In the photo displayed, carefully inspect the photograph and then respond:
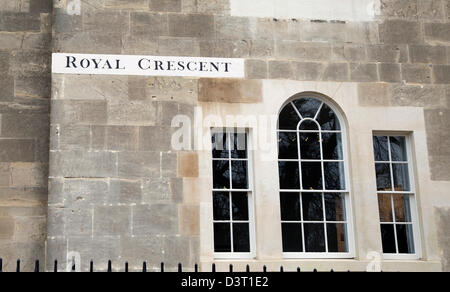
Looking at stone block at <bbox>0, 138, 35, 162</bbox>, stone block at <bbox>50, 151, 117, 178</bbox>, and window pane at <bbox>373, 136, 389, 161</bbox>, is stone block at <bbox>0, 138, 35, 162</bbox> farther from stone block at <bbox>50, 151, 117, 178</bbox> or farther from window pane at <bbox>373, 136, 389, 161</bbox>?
window pane at <bbox>373, 136, 389, 161</bbox>

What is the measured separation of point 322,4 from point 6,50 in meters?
5.36

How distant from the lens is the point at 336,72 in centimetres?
1155

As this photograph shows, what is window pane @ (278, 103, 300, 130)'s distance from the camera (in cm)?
1140

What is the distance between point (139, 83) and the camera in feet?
36.1

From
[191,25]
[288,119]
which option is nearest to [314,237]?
[288,119]

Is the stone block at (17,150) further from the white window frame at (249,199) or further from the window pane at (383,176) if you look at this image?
the window pane at (383,176)

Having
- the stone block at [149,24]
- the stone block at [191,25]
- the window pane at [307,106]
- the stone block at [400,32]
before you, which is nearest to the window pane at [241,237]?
the window pane at [307,106]

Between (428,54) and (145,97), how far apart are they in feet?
16.1

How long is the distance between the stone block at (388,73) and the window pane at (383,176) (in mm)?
→ 1438

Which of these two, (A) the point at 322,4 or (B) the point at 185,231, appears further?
(A) the point at 322,4

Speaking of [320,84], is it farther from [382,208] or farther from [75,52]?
[75,52]

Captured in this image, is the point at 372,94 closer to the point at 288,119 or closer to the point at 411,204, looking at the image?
the point at 288,119
